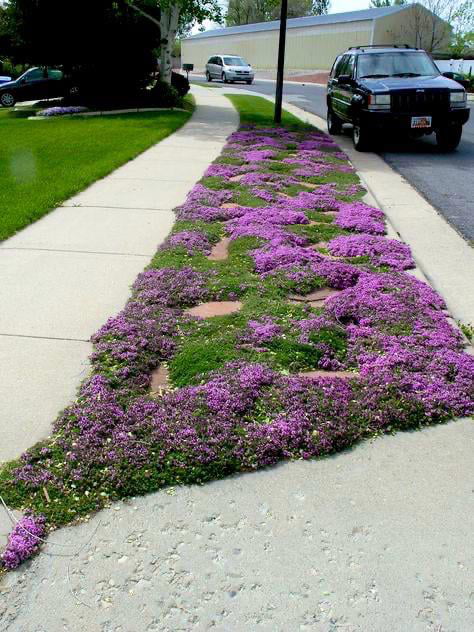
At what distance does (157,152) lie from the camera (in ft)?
42.3

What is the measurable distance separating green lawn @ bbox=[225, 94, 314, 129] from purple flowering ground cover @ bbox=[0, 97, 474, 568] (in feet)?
38.7

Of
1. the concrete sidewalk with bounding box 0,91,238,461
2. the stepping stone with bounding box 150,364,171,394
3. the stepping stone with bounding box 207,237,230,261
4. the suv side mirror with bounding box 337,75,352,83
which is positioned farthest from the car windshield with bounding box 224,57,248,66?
the stepping stone with bounding box 150,364,171,394

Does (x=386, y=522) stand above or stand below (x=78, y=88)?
below

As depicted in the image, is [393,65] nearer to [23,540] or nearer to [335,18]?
[23,540]

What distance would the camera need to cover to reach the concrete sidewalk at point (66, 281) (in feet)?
11.6

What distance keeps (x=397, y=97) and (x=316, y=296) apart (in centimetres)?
823

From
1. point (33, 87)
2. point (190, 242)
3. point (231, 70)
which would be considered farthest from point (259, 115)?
point (231, 70)

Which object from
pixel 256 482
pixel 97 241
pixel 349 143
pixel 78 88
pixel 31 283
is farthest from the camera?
pixel 78 88

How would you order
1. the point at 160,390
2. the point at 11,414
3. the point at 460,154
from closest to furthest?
1. the point at 11,414
2. the point at 160,390
3. the point at 460,154

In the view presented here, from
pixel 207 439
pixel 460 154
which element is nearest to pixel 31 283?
pixel 207 439

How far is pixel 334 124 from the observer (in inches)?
617

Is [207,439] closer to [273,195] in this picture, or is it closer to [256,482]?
[256,482]

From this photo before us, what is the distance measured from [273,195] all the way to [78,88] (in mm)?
17657

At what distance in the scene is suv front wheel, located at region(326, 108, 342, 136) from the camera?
15453 millimetres
